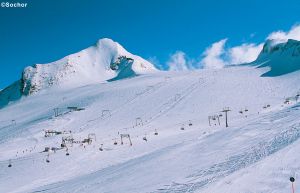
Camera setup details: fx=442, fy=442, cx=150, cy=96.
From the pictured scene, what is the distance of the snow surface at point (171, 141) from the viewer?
67.9 ft

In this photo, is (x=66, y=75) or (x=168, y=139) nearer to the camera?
(x=168, y=139)

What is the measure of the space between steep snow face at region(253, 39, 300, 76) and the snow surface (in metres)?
4.98

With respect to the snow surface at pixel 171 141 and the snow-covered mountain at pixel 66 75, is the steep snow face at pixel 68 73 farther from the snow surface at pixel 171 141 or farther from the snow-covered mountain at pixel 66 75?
the snow surface at pixel 171 141

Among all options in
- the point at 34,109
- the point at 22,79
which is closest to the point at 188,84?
the point at 34,109

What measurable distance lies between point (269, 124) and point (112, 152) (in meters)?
17.6

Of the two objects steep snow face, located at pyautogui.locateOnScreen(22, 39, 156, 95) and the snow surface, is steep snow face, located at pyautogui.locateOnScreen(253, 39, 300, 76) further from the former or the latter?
steep snow face, located at pyautogui.locateOnScreen(22, 39, 156, 95)

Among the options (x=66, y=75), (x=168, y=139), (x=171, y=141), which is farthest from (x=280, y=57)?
(x=66, y=75)

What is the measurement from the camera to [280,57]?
12369cm

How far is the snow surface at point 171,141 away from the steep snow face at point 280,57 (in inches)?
196

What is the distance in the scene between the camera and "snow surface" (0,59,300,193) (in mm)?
20688

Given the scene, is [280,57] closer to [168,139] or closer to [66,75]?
[168,139]

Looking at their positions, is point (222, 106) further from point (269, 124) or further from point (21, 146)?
point (269, 124)

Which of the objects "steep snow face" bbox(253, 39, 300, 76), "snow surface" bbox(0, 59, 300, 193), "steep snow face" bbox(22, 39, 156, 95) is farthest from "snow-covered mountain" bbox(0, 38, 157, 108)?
"snow surface" bbox(0, 59, 300, 193)

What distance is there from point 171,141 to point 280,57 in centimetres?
8771
